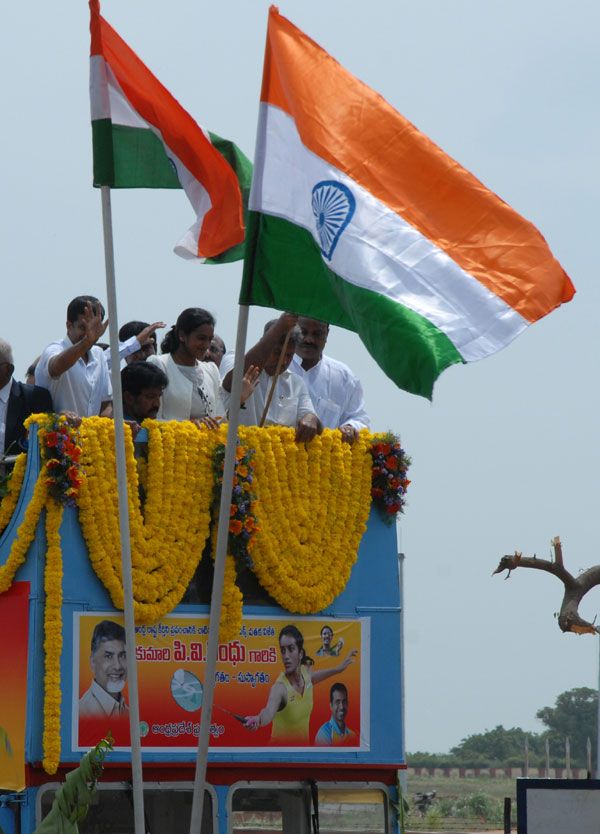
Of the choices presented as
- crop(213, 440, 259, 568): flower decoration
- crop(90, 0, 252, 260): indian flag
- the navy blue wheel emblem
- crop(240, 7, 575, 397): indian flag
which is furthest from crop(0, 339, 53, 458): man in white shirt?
the navy blue wheel emblem

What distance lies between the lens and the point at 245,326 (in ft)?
31.0

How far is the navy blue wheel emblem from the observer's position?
9.36 m

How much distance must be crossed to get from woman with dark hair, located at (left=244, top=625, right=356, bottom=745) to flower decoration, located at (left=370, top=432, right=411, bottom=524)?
1.00 m

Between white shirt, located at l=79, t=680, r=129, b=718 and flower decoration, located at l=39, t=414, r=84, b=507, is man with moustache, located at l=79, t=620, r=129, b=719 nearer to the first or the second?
white shirt, located at l=79, t=680, r=129, b=718

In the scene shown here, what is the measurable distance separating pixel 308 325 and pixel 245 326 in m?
2.70

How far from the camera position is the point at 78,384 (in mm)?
11586

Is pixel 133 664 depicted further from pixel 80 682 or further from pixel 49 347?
pixel 49 347

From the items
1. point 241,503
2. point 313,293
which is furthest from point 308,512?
point 313,293

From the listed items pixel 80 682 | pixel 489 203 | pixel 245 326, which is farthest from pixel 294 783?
pixel 489 203

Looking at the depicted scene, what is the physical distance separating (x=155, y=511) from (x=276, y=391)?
130 cm

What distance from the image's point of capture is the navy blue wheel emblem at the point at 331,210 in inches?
368

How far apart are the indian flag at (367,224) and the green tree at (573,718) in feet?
181

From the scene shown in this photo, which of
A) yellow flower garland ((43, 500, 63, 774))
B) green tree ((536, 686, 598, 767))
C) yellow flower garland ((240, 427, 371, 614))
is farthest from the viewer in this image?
green tree ((536, 686, 598, 767))

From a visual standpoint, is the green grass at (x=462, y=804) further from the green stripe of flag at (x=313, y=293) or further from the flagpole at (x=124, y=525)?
the green stripe of flag at (x=313, y=293)
